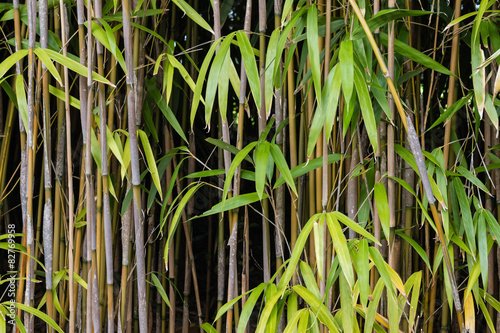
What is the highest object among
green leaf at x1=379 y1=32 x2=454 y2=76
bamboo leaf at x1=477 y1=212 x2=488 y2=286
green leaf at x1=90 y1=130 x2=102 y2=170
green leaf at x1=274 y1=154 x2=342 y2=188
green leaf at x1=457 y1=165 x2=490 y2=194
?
green leaf at x1=379 y1=32 x2=454 y2=76

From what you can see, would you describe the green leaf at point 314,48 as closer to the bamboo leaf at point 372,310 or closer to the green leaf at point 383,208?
the green leaf at point 383,208

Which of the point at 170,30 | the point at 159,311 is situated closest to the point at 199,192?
the point at 159,311

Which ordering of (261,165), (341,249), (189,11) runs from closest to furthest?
(341,249), (261,165), (189,11)

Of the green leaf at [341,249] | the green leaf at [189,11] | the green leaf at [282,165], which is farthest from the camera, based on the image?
the green leaf at [189,11]

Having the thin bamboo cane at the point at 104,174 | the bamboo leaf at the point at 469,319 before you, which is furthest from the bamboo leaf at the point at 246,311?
the bamboo leaf at the point at 469,319

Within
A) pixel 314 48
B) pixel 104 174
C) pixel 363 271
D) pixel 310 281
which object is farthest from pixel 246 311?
pixel 314 48

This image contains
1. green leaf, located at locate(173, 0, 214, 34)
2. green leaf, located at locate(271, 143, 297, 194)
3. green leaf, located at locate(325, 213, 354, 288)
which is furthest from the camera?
green leaf, located at locate(173, 0, 214, 34)

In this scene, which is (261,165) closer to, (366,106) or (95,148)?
(366,106)

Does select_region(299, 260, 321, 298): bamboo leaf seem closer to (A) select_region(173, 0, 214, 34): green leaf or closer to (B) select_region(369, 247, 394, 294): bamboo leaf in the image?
(B) select_region(369, 247, 394, 294): bamboo leaf

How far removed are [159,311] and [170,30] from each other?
793mm

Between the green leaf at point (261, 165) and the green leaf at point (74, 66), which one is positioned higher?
the green leaf at point (74, 66)

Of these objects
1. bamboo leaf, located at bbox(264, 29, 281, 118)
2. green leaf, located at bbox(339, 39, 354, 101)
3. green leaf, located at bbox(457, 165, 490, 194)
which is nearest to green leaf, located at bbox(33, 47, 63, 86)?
bamboo leaf, located at bbox(264, 29, 281, 118)

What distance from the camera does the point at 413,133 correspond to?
2.46 feet

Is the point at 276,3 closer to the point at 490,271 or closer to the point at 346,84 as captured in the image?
the point at 346,84
